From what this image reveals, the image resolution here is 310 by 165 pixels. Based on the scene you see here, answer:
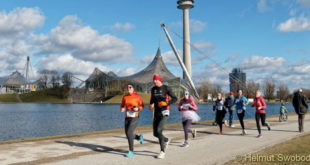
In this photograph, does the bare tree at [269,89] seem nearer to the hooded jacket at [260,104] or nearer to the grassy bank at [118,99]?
the grassy bank at [118,99]

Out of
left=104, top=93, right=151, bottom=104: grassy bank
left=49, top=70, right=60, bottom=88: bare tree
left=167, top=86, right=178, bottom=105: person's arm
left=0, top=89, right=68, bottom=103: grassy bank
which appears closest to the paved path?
left=167, top=86, right=178, bottom=105: person's arm

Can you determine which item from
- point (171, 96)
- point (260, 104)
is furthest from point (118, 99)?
point (171, 96)

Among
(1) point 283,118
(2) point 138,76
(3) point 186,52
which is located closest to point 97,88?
(2) point 138,76

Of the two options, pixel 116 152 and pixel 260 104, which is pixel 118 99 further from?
pixel 116 152

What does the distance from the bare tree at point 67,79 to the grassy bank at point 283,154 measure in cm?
14617

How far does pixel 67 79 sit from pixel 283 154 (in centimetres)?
15206

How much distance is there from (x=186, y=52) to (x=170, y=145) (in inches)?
5353

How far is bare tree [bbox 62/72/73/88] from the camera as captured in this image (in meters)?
151

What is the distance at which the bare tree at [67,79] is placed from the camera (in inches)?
5945

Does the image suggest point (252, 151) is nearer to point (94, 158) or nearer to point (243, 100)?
point (94, 158)

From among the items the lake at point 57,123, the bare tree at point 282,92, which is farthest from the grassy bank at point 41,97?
the lake at point 57,123

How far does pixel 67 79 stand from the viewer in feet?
506

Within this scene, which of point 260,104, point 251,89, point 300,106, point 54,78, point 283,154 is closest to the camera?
point 283,154

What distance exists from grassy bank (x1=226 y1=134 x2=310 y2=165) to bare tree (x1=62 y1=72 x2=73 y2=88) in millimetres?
146166
